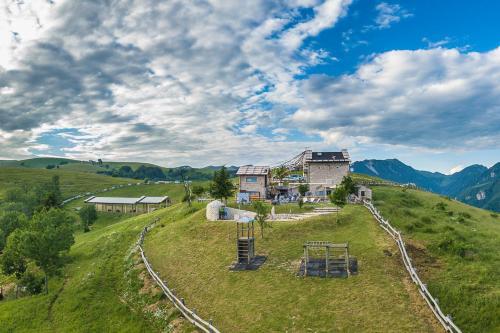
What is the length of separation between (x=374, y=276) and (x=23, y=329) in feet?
117

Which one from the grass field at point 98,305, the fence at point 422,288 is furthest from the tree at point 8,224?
the fence at point 422,288

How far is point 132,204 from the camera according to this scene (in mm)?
123625

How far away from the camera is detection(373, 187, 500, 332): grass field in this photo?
23922 millimetres

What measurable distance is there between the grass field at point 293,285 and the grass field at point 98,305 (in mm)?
2732

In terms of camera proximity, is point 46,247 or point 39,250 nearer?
point 39,250

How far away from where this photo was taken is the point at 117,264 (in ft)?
159

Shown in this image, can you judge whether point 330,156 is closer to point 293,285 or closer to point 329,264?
point 329,264

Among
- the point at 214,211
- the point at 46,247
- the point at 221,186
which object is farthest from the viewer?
the point at 221,186

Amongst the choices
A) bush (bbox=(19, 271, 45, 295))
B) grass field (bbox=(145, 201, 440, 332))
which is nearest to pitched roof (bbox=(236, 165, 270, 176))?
grass field (bbox=(145, 201, 440, 332))

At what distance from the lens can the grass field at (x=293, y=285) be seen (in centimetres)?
2533

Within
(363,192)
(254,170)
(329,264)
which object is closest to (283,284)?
(329,264)

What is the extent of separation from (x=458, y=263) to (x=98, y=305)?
35783 millimetres

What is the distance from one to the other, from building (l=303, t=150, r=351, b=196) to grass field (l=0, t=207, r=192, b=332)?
38.5 meters

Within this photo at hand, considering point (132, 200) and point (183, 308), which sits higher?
point (132, 200)
